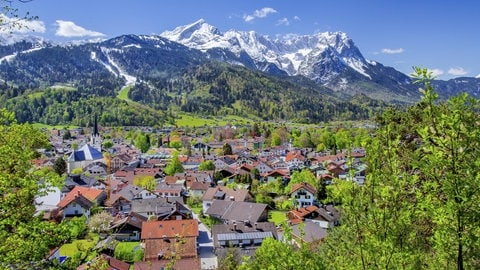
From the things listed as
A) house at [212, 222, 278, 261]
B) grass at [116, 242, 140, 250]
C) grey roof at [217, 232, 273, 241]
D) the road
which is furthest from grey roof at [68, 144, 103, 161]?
grey roof at [217, 232, 273, 241]

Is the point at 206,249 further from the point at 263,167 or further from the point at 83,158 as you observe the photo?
the point at 83,158

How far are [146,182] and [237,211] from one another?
20245 millimetres

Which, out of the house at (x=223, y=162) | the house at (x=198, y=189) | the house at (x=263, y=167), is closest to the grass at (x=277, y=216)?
the house at (x=198, y=189)

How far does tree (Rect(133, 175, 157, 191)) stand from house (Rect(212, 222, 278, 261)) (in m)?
24.5

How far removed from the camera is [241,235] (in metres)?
36.6

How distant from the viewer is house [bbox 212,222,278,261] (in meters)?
35.4

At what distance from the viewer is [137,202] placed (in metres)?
49.3

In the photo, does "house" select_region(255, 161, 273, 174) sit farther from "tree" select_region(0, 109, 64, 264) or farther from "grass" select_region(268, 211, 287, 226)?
"tree" select_region(0, 109, 64, 264)

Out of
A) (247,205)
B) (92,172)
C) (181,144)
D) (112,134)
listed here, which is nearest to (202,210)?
(247,205)

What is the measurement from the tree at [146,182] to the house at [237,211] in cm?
1459

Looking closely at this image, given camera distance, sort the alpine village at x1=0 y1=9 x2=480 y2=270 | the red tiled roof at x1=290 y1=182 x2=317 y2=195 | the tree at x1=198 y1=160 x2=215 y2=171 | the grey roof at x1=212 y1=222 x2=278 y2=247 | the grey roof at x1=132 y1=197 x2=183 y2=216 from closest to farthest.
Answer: the alpine village at x1=0 y1=9 x2=480 y2=270 → the grey roof at x1=212 y1=222 x2=278 y2=247 → the grey roof at x1=132 y1=197 x2=183 y2=216 → the red tiled roof at x1=290 y1=182 x2=317 y2=195 → the tree at x1=198 y1=160 x2=215 y2=171

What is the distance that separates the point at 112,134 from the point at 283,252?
453ft

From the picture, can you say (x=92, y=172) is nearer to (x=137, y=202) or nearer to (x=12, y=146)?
(x=137, y=202)

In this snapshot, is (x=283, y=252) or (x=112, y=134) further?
(x=112, y=134)
